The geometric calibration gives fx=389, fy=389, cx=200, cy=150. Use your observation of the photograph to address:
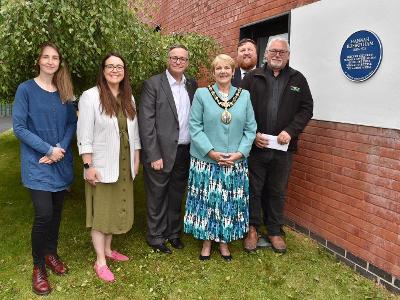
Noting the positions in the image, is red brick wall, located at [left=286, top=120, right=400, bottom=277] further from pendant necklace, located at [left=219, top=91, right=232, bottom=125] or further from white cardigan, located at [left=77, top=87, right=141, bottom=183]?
white cardigan, located at [left=77, top=87, right=141, bottom=183]

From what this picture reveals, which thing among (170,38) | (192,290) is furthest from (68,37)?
(192,290)

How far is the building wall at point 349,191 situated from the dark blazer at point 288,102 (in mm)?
395

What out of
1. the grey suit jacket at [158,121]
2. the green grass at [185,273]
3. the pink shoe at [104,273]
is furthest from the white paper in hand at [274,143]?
the pink shoe at [104,273]

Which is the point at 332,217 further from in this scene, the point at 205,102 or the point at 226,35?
the point at 226,35

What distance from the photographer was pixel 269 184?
4.10 meters

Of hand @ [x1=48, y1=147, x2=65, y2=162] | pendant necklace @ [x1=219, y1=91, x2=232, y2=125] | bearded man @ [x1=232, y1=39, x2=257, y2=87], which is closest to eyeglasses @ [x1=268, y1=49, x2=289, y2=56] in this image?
bearded man @ [x1=232, y1=39, x2=257, y2=87]

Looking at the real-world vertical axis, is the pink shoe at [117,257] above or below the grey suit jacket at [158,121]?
below

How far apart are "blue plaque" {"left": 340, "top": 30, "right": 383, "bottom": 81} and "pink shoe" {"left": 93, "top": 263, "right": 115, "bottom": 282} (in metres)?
2.89

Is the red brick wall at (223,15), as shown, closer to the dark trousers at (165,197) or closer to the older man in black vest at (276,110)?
the older man in black vest at (276,110)

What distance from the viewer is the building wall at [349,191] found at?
11.2 ft

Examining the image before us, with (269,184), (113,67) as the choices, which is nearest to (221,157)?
(269,184)

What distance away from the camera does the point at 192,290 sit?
3387 mm

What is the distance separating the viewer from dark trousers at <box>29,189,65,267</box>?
3.18 meters

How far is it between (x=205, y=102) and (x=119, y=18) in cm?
127
